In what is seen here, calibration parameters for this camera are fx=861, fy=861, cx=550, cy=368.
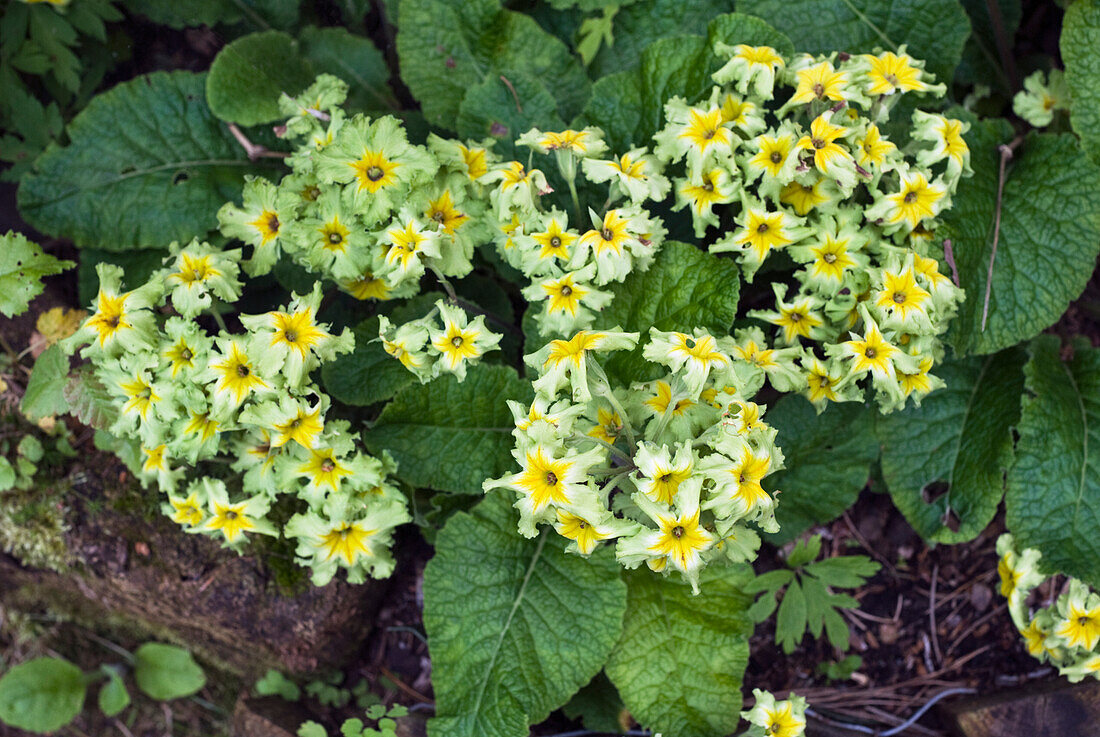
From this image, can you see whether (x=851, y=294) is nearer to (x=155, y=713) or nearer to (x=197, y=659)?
(x=197, y=659)

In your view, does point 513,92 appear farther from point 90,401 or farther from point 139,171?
point 90,401

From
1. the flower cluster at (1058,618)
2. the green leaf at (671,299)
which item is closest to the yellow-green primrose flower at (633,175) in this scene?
the green leaf at (671,299)

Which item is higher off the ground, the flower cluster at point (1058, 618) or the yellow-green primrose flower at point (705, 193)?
the yellow-green primrose flower at point (705, 193)

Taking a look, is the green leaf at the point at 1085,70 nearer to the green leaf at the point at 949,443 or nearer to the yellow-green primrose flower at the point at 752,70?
the green leaf at the point at 949,443

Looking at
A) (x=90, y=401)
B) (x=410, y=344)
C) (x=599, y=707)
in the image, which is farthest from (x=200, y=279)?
(x=599, y=707)

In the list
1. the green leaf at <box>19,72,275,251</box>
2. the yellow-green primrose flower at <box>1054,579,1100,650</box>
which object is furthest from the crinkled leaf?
the yellow-green primrose flower at <box>1054,579,1100,650</box>

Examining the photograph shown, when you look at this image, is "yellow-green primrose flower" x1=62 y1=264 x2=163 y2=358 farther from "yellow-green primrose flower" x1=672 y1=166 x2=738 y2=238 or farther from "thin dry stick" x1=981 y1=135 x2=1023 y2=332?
"thin dry stick" x1=981 y1=135 x2=1023 y2=332
